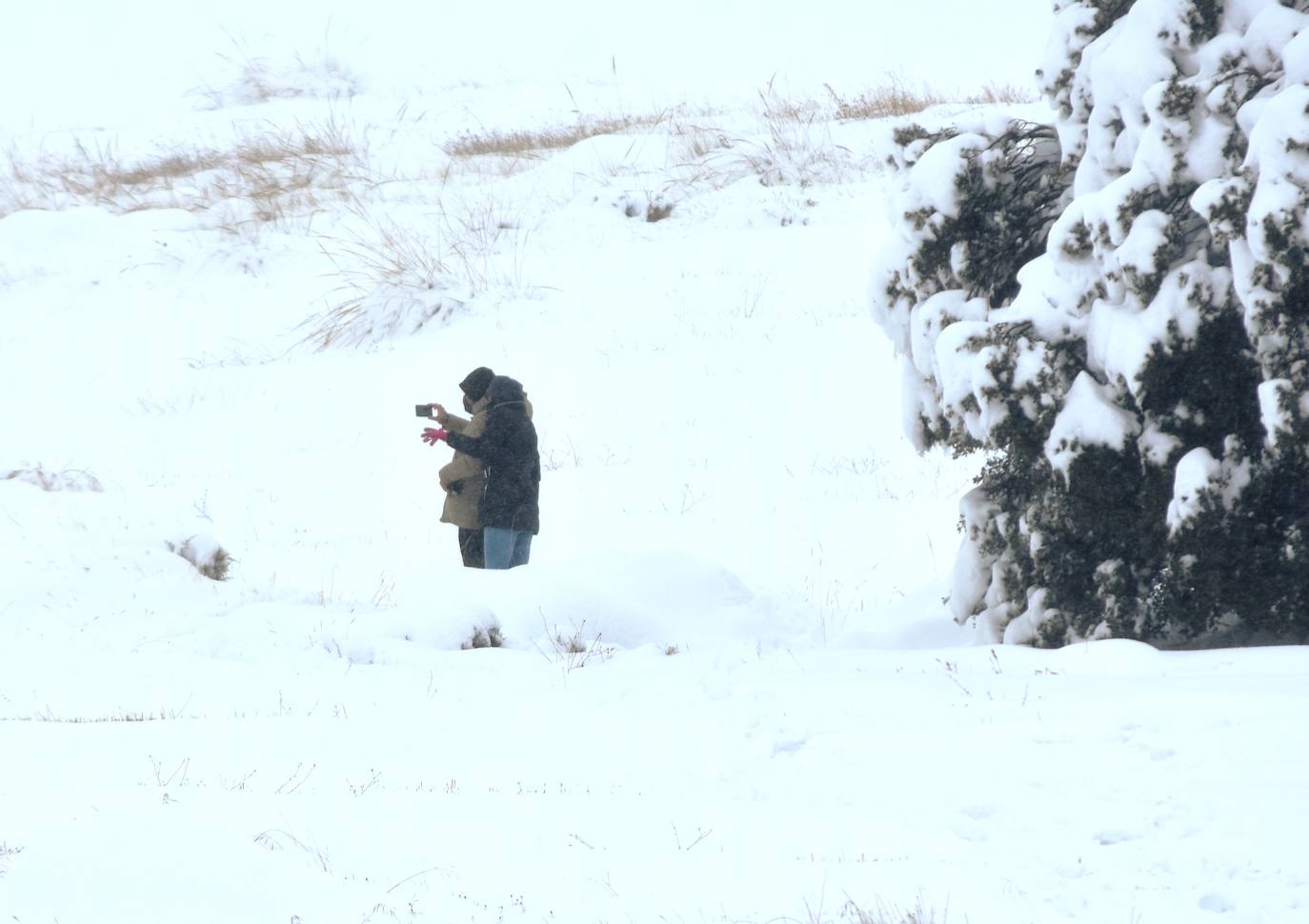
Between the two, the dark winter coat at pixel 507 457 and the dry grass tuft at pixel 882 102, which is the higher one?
the dry grass tuft at pixel 882 102

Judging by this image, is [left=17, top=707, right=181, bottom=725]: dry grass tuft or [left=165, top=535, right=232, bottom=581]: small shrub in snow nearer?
[left=17, top=707, right=181, bottom=725]: dry grass tuft

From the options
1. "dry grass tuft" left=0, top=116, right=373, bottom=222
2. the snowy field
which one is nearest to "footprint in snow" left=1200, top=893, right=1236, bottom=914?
the snowy field

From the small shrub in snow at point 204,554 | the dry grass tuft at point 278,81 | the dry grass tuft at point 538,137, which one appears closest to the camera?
the small shrub in snow at point 204,554

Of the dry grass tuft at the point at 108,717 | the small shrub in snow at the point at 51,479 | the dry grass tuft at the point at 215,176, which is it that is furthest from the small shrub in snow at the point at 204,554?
the dry grass tuft at the point at 215,176

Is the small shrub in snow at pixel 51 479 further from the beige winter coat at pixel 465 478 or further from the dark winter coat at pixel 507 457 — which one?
the dark winter coat at pixel 507 457

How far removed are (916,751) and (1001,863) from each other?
3.38ft

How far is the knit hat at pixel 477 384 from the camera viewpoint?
8.31 meters

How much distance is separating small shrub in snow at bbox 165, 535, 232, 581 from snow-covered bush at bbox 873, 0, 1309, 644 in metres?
5.51

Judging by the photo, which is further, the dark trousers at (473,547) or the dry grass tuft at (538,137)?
the dry grass tuft at (538,137)

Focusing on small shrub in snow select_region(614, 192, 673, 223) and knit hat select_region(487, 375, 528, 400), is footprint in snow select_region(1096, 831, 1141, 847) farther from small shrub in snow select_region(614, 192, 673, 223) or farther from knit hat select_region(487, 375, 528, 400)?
small shrub in snow select_region(614, 192, 673, 223)

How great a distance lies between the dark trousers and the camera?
884 cm

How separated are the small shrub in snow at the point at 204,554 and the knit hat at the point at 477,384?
93.6 inches

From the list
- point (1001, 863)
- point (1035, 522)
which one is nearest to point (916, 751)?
point (1001, 863)

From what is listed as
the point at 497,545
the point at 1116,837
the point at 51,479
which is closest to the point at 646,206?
the point at 51,479
